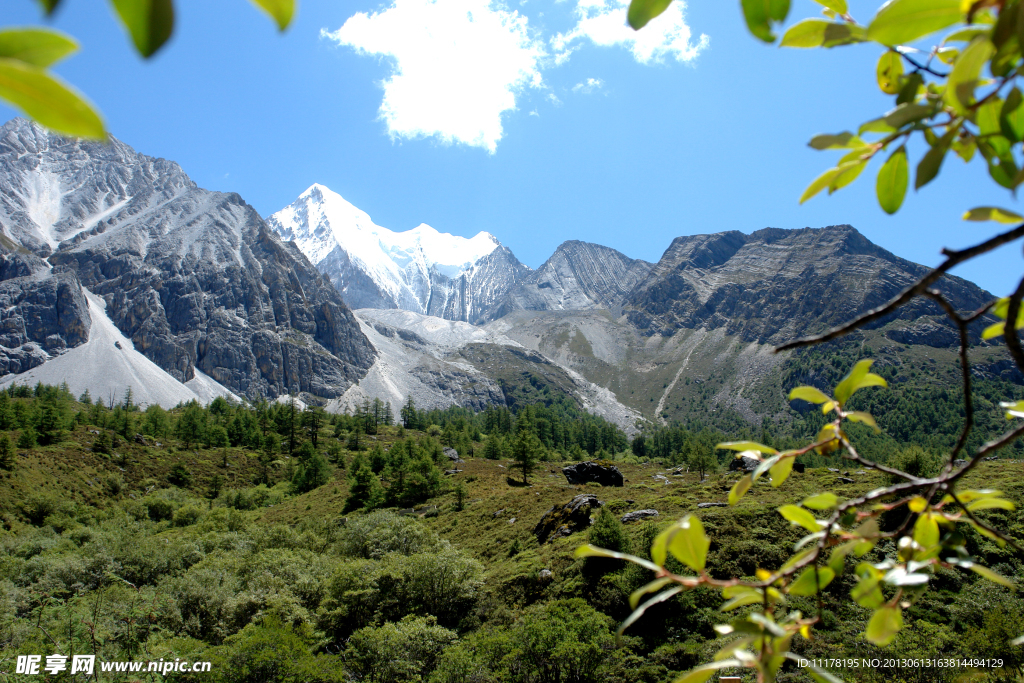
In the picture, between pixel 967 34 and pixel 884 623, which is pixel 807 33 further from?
pixel 884 623

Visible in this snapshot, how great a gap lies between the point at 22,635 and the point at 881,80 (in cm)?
1976

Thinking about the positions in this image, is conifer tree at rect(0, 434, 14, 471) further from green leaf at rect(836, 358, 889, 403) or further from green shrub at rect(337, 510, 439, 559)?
green leaf at rect(836, 358, 889, 403)

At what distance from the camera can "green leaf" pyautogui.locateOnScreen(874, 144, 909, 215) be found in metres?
0.99

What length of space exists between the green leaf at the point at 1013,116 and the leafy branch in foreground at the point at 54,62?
1.15 metres

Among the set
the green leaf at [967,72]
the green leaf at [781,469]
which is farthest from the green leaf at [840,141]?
the green leaf at [781,469]

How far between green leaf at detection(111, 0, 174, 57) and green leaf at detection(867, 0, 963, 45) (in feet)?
3.16

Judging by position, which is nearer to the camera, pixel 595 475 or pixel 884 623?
pixel 884 623

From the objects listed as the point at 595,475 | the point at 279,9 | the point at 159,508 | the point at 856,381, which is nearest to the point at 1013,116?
the point at 856,381

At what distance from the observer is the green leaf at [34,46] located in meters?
0.40

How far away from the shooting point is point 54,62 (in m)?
0.42

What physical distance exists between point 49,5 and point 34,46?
110 mm

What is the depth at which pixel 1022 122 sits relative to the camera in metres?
0.84

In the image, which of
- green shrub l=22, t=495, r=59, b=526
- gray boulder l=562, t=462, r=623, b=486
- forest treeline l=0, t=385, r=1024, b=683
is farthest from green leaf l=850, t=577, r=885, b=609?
green shrub l=22, t=495, r=59, b=526

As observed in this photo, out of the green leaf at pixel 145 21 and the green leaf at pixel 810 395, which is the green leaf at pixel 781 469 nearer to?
the green leaf at pixel 810 395
